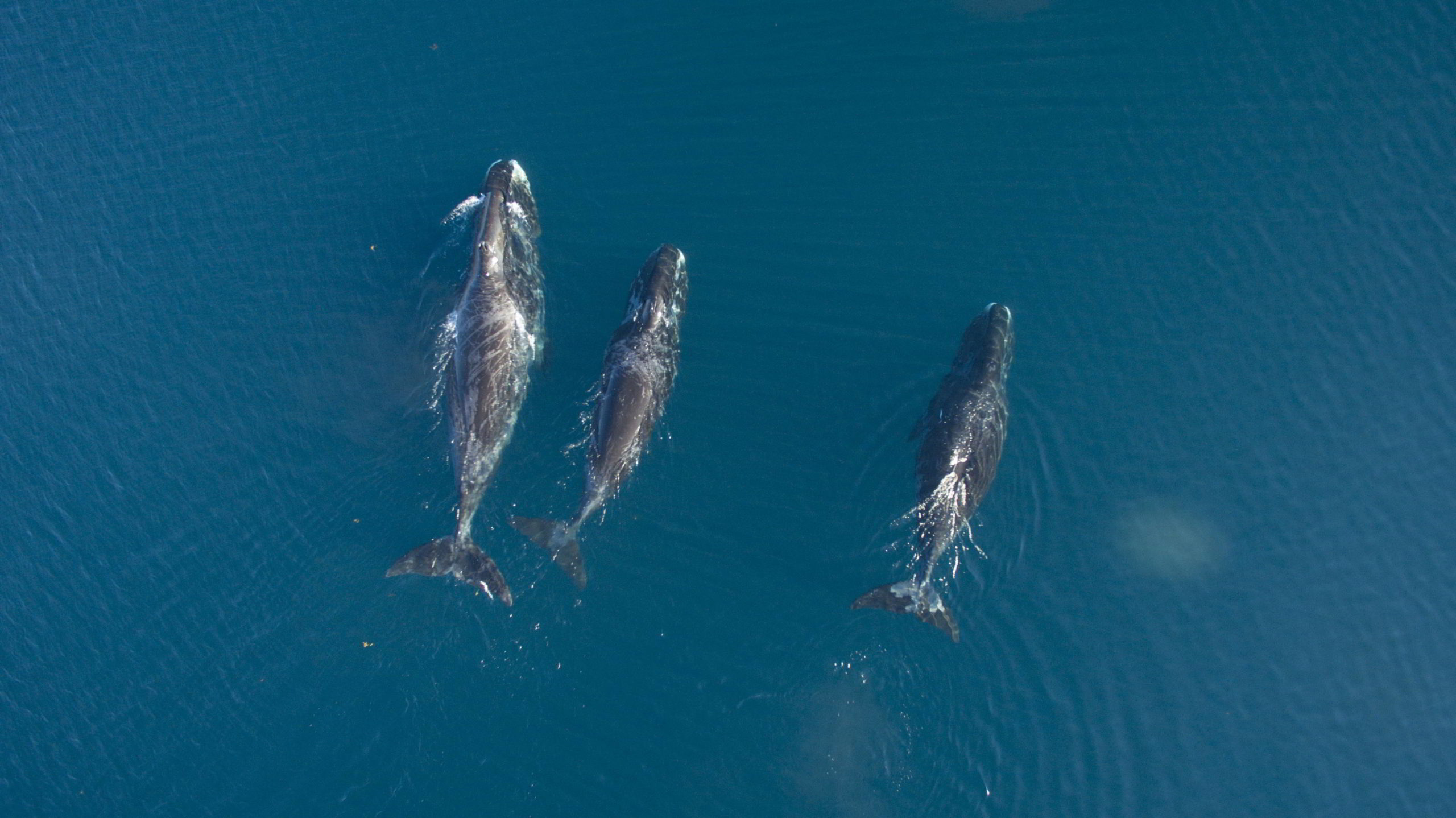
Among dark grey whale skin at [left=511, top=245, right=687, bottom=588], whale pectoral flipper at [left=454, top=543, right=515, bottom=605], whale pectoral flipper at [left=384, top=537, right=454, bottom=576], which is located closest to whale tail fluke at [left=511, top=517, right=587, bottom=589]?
dark grey whale skin at [left=511, top=245, right=687, bottom=588]

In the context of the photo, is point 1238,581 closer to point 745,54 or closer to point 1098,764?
point 1098,764

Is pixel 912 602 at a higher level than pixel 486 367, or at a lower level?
lower

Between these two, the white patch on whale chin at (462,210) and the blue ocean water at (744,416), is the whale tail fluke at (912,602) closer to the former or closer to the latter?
the blue ocean water at (744,416)

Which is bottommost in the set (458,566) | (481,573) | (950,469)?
(481,573)

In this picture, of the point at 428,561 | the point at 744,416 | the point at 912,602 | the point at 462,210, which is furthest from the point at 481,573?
the point at 462,210

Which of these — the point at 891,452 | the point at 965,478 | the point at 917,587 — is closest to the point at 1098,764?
the point at 917,587

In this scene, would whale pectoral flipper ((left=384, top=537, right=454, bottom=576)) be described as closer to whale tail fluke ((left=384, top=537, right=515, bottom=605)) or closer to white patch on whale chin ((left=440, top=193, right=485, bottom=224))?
whale tail fluke ((left=384, top=537, right=515, bottom=605))

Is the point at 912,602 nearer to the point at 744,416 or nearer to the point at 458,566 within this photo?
the point at 744,416

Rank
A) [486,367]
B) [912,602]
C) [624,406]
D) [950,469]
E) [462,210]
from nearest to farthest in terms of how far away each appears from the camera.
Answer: [912,602]
[950,469]
[624,406]
[486,367]
[462,210]
